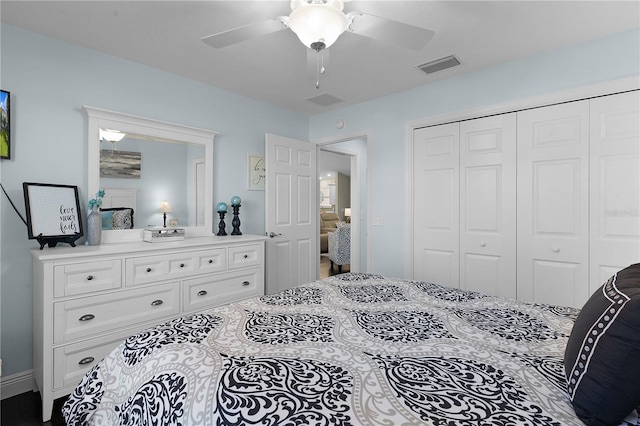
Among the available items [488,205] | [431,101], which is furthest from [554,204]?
[431,101]

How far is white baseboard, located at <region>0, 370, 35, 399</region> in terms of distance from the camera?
7.09ft

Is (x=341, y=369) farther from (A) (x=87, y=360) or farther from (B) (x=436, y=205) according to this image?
(B) (x=436, y=205)

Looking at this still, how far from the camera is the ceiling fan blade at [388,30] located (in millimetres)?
1595

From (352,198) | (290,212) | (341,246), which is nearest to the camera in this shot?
(290,212)

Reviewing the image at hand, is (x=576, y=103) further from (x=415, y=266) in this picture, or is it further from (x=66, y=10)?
(x=66, y=10)

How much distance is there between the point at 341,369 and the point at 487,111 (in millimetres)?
2761

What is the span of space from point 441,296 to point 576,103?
1942mm

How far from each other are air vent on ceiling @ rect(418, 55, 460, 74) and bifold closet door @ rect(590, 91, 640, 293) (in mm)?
1053

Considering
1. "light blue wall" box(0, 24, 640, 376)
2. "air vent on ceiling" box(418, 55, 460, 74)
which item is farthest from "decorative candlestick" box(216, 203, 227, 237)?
"air vent on ceiling" box(418, 55, 460, 74)

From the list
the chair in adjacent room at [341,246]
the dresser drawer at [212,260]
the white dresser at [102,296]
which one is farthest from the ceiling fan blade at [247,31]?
the chair in adjacent room at [341,246]

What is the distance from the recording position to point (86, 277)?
208 cm

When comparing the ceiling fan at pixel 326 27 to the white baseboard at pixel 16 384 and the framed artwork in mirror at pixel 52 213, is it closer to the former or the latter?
the framed artwork in mirror at pixel 52 213

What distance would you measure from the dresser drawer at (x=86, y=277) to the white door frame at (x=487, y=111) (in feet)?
8.50

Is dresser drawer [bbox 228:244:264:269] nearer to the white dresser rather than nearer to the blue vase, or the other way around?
the white dresser
